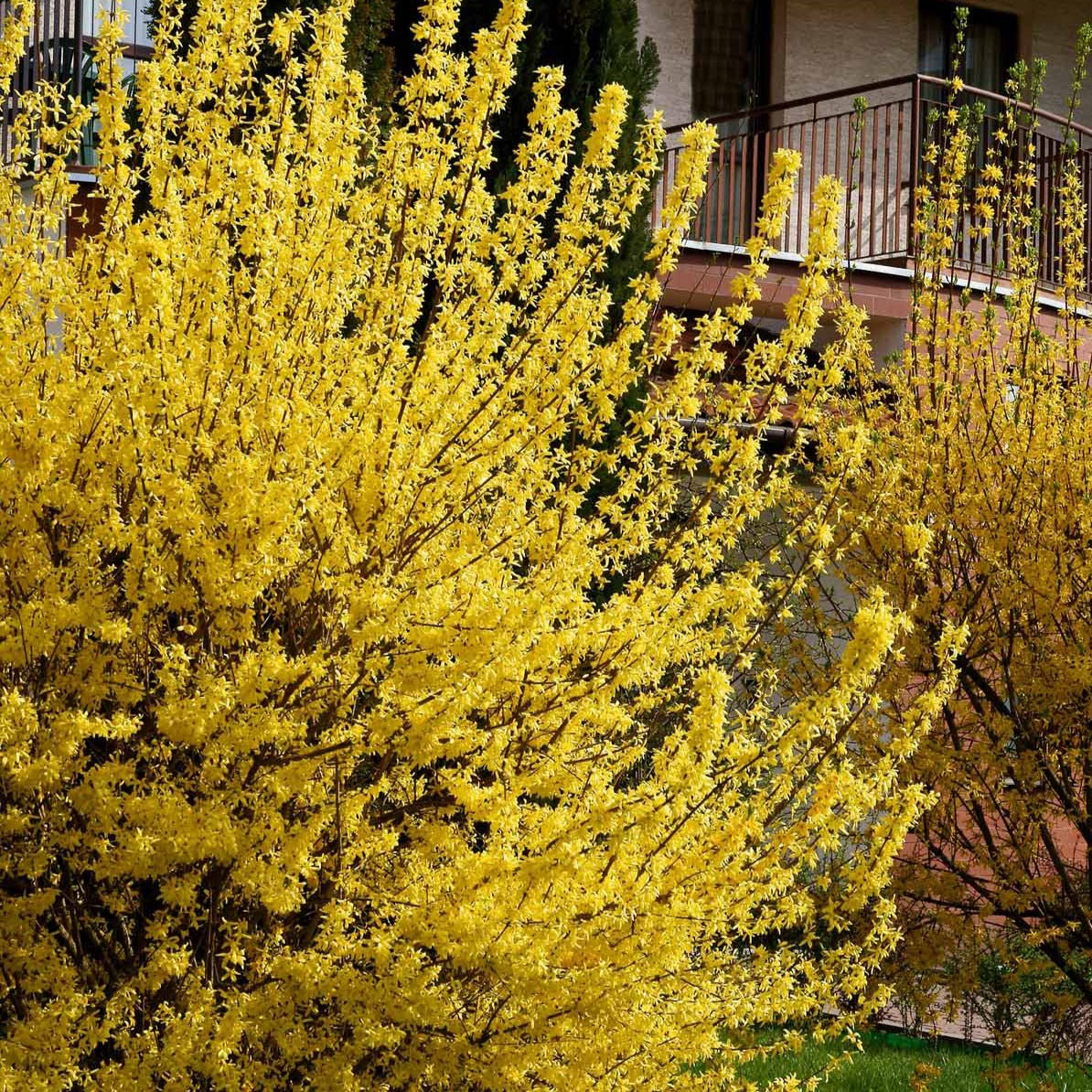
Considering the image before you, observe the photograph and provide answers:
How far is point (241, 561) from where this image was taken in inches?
140

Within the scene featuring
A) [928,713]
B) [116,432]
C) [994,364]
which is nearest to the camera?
[116,432]

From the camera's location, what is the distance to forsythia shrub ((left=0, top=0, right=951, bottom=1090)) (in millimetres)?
3471

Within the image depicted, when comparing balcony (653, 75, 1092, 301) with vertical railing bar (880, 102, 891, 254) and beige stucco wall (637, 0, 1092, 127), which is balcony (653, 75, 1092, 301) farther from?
beige stucco wall (637, 0, 1092, 127)

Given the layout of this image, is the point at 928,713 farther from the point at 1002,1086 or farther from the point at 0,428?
the point at 1002,1086

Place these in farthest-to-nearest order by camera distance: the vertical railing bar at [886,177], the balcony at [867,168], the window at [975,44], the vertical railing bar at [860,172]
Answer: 1. the window at [975,44]
2. the balcony at [867,168]
3. the vertical railing bar at [886,177]
4. the vertical railing bar at [860,172]

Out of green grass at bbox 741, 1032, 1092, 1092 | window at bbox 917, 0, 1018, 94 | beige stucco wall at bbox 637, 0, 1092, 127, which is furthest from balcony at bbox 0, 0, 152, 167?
window at bbox 917, 0, 1018, 94

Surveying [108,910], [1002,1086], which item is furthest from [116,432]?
[1002,1086]

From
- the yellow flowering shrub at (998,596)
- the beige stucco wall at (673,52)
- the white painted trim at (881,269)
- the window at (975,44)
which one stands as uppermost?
the window at (975,44)

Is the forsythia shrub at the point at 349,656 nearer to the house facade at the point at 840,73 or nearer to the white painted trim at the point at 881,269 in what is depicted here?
the white painted trim at the point at 881,269

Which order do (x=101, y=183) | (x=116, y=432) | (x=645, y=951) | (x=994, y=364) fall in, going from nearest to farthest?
(x=645, y=951), (x=116, y=432), (x=101, y=183), (x=994, y=364)

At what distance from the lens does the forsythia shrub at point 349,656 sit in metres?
3.47

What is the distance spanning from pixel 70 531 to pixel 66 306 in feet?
1.89

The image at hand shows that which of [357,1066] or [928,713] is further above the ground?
[928,713]

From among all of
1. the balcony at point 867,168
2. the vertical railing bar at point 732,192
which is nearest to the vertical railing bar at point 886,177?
the balcony at point 867,168
